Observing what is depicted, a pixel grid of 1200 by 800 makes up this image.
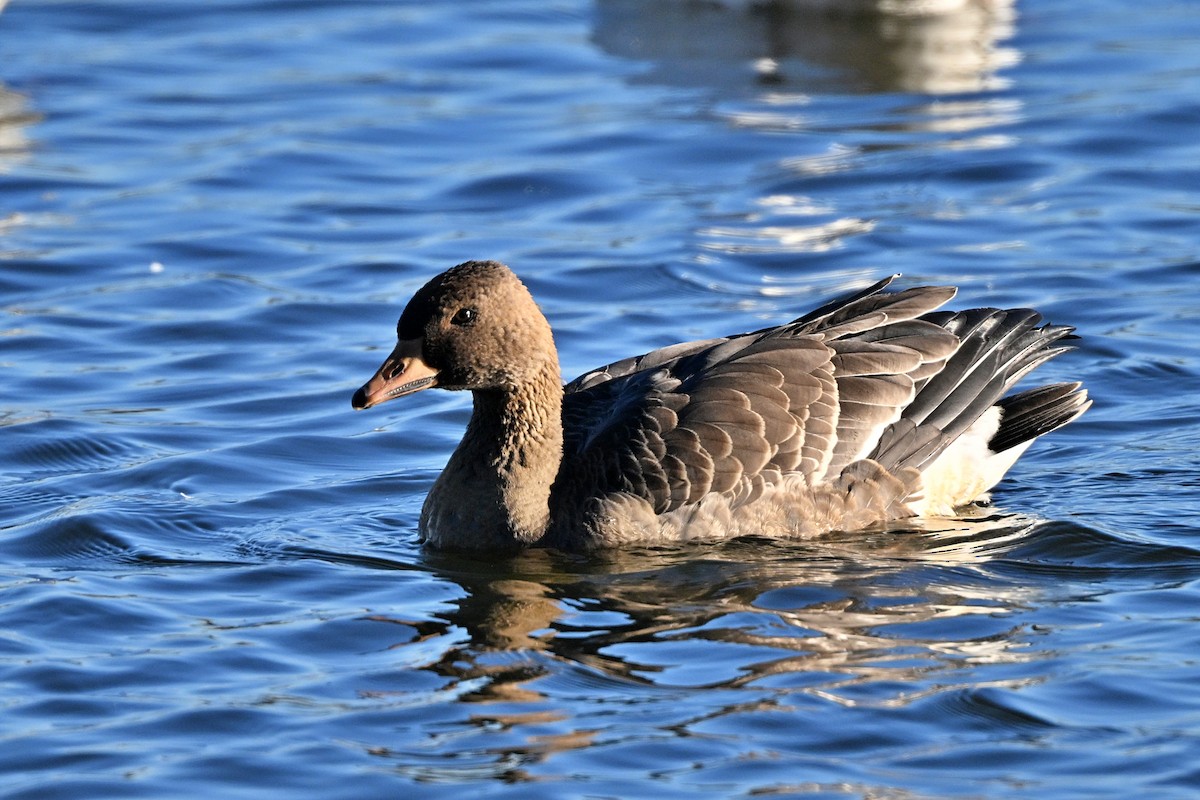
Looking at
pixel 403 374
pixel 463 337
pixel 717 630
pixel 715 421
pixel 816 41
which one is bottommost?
pixel 717 630

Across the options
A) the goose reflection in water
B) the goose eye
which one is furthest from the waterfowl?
the goose reflection in water

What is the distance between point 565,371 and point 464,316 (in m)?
3.15

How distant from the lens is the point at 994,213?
50.0ft

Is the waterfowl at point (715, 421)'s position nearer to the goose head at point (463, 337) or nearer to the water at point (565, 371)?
the goose head at point (463, 337)

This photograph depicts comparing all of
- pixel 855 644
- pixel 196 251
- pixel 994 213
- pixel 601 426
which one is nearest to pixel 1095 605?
pixel 855 644

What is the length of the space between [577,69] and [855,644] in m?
12.6

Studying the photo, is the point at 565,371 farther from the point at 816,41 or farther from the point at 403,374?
the point at 816,41

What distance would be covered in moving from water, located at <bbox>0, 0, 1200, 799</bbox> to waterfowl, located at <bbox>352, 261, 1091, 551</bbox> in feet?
0.70

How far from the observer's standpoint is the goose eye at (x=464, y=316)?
924cm

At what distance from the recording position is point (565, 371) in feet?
40.6

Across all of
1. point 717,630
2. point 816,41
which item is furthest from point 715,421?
point 816,41

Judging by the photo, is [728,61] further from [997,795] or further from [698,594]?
[997,795]

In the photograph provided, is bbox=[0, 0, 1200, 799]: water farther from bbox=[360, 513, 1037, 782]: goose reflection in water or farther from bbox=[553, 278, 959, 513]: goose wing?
bbox=[553, 278, 959, 513]: goose wing

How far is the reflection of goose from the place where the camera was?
18.6 m
